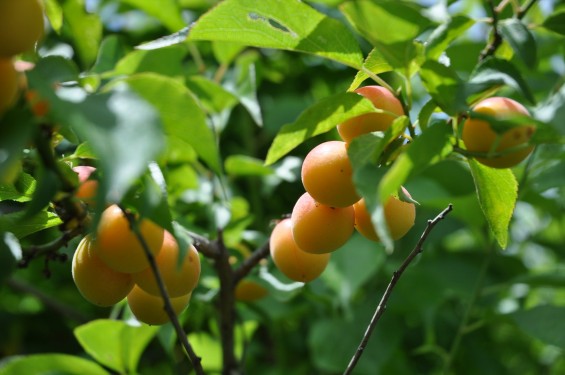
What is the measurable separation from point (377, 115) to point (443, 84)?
4.2 inches

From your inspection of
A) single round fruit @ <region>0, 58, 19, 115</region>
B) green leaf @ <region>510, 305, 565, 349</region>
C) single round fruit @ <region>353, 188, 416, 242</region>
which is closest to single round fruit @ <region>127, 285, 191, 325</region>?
single round fruit @ <region>353, 188, 416, 242</region>

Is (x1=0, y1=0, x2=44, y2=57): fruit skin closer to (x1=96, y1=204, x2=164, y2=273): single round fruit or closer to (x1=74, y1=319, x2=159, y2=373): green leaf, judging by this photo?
(x1=96, y1=204, x2=164, y2=273): single round fruit

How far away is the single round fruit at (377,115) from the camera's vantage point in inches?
33.2

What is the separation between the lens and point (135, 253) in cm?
78

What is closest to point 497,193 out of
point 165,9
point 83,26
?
point 83,26

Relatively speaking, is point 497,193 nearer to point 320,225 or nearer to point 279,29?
point 320,225

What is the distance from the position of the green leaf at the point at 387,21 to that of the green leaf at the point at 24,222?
420 millimetres

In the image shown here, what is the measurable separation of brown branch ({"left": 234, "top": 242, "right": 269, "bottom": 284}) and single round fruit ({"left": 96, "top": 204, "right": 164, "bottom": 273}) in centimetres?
39

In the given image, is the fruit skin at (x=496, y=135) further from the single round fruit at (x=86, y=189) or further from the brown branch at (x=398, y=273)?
the single round fruit at (x=86, y=189)

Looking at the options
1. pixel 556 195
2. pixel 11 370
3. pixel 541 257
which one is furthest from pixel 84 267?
pixel 541 257

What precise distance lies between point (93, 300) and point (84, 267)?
0.16 ft

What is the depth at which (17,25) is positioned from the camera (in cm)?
55

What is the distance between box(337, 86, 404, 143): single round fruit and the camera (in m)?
0.84

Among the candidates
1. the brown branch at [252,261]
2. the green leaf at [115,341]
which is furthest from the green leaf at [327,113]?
the green leaf at [115,341]
